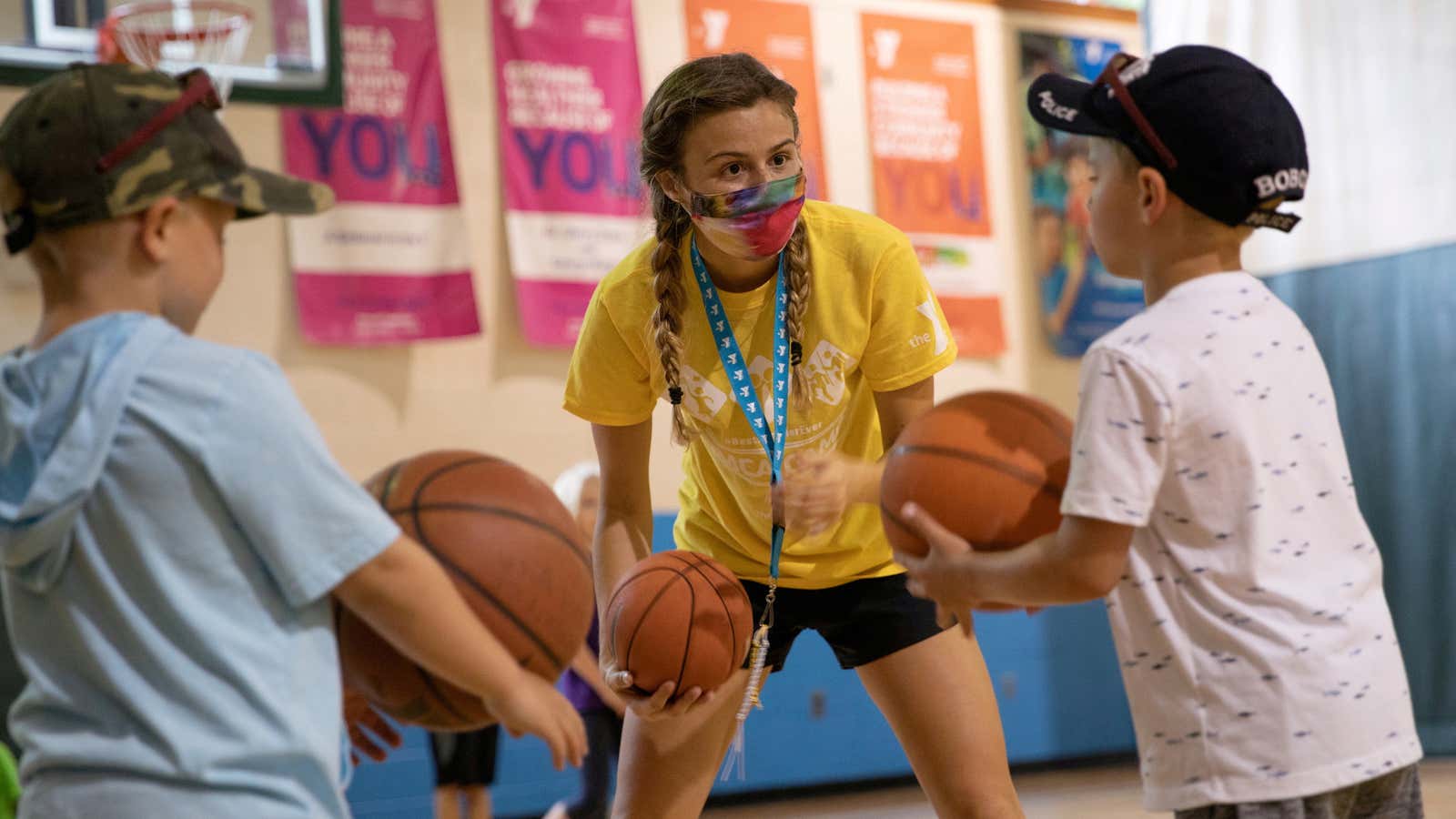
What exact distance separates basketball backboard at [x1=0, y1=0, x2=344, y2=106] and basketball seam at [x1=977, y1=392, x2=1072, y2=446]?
4550 millimetres

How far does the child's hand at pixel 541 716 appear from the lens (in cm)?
189

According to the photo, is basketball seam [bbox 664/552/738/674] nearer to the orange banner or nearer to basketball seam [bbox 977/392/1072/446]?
basketball seam [bbox 977/392/1072/446]

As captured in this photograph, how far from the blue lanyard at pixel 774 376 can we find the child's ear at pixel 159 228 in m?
1.32

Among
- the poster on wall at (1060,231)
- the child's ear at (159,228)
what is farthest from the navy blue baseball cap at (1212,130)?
the poster on wall at (1060,231)

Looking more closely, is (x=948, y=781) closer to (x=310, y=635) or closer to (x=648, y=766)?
(x=648, y=766)

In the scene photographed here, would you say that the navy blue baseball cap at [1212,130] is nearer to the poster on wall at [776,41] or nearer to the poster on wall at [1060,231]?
the poster on wall at [776,41]

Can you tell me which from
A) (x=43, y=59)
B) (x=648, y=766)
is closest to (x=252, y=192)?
(x=648, y=766)

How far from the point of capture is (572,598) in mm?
2145

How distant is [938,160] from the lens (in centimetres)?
827

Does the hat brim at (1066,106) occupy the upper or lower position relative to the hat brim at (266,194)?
upper

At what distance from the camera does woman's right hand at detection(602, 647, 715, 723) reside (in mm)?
2701

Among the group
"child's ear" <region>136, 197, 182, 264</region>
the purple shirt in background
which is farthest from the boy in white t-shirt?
the purple shirt in background

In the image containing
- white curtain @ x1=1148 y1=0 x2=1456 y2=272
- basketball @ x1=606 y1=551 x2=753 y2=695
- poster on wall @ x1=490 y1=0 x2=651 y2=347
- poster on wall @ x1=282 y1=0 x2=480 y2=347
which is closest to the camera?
basketball @ x1=606 y1=551 x2=753 y2=695

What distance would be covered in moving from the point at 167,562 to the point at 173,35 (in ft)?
14.8
